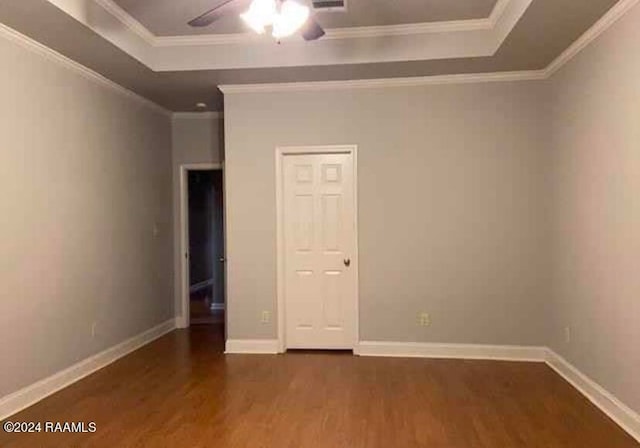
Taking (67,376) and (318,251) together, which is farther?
(318,251)

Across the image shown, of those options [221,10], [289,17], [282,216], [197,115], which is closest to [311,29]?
[289,17]

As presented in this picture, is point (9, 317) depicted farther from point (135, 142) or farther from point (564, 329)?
point (564, 329)

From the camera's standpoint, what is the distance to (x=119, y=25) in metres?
4.12

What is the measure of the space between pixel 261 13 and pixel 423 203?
9.29ft

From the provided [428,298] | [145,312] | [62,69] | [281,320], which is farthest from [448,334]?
[62,69]

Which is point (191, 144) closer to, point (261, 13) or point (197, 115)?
point (197, 115)

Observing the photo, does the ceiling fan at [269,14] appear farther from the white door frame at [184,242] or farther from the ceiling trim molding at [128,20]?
the white door frame at [184,242]

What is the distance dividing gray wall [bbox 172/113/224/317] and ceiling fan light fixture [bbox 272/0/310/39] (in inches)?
148

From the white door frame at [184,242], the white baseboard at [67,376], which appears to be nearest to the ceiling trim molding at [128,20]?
the white door frame at [184,242]

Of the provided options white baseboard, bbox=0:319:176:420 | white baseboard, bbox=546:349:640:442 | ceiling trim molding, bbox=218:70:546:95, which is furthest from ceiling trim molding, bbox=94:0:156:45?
white baseboard, bbox=546:349:640:442

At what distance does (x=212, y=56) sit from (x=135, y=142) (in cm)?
154

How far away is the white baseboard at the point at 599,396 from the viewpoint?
10.9 feet

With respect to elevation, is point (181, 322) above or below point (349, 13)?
below

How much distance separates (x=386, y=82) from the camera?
5156mm
